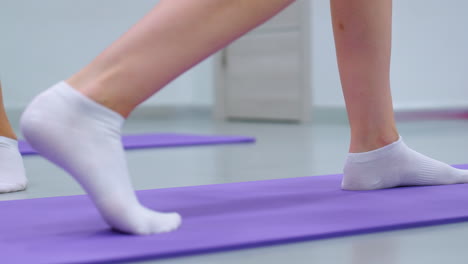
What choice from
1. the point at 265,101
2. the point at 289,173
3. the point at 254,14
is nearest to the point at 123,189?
the point at 254,14

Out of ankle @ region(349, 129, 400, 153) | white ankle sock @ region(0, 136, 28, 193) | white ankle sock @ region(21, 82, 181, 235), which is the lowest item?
white ankle sock @ region(0, 136, 28, 193)

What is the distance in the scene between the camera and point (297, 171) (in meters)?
1.97

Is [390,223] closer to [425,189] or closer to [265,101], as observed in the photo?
[425,189]

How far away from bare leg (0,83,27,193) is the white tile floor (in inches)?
1.1

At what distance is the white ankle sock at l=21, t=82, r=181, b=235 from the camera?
3.22 ft

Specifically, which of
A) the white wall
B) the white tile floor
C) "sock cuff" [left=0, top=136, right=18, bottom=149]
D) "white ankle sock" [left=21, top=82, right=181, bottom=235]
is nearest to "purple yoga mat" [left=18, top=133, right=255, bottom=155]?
the white tile floor

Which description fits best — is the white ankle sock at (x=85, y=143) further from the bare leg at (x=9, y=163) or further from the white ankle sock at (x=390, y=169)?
the bare leg at (x=9, y=163)

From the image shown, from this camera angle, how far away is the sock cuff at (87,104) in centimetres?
98

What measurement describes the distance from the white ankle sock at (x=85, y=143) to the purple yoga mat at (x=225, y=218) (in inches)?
1.8

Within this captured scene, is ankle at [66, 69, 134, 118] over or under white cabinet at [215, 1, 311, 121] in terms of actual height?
over

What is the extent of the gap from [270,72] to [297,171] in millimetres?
3263

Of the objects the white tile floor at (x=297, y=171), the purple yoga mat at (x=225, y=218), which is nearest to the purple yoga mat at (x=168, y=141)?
the white tile floor at (x=297, y=171)

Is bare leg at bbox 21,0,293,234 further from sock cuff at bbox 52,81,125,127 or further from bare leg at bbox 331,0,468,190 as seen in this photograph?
bare leg at bbox 331,0,468,190

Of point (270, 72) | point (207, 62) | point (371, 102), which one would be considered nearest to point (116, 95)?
point (371, 102)
